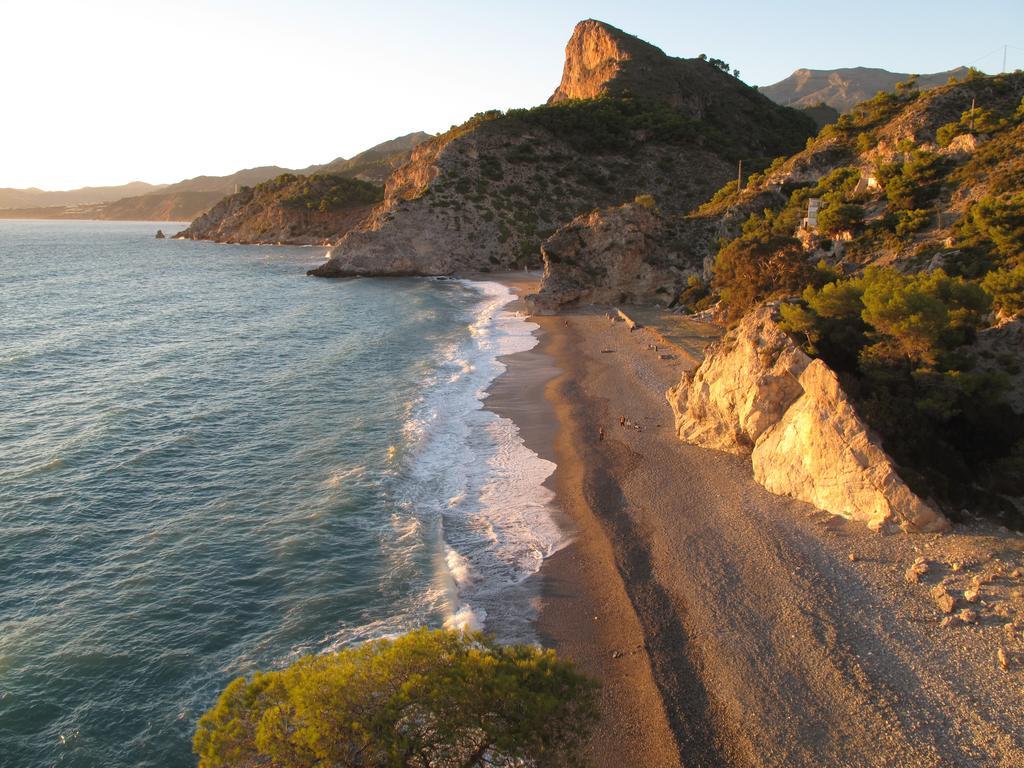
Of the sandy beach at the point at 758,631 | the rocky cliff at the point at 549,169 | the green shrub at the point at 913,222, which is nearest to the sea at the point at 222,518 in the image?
the sandy beach at the point at 758,631

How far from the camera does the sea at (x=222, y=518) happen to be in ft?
44.3

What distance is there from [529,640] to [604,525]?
549cm

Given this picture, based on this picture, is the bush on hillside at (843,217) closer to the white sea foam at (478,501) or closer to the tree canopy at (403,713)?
the white sea foam at (478,501)

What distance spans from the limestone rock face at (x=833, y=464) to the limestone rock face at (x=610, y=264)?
35.3m

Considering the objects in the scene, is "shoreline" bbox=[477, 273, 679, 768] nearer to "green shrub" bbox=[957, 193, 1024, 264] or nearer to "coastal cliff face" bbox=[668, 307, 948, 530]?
"coastal cliff face" bbox=[668, 307, 948, 530]

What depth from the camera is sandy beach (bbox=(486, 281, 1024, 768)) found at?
1105 centimetres

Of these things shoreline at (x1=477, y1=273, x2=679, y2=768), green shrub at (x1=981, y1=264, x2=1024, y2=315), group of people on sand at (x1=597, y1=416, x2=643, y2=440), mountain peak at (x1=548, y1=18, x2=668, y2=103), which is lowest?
shoreline at (x1=477, y1=273, x2=679, y2=768)

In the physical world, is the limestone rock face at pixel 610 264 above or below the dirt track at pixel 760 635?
above

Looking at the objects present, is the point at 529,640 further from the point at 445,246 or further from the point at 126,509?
the point at 445,246

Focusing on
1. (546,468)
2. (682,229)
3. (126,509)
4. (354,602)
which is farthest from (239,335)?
(682,229)

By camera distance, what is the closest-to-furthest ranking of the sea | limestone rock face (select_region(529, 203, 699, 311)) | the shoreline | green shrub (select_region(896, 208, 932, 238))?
the shoreline < the sea < green shrub (select_region(896, 208, 932, 238)) < limestone rock face (select_region(529, 203, 699, 311))

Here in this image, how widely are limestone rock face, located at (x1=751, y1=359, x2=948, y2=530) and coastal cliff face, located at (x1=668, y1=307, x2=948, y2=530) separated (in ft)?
0.08

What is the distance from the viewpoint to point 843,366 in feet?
71.5

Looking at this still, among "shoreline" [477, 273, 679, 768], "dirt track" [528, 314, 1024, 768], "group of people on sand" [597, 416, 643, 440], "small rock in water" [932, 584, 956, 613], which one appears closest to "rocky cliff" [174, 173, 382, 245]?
"group of people on sand" [597, 416, 643, 440]
